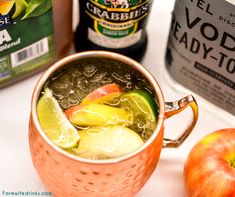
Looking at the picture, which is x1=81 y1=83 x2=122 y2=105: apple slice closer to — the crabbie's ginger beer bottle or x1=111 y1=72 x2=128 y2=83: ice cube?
x1=111 y1=72 x2=128 y2=83: ice cube

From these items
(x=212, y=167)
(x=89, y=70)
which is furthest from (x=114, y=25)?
(x=212, y=167)

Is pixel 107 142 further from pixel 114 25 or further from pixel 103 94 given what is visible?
pixel 114 25

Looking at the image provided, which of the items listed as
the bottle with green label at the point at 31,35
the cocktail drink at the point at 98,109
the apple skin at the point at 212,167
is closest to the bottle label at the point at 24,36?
the bottle with green label at the point at 31,35

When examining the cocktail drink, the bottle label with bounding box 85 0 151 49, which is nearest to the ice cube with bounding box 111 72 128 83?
Answer: the cocktail drink

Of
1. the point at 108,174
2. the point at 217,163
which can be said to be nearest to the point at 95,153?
the point at 108,174

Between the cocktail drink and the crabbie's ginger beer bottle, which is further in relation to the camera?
the crabbie's ginger beer bottle

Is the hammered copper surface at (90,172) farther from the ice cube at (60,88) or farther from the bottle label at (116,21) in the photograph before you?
the bottle label at (116,21)
